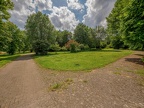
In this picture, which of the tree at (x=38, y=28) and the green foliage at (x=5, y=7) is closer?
the green foliage at (x=5, y=7)

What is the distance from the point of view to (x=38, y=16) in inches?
1228

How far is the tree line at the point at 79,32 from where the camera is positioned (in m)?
12.3

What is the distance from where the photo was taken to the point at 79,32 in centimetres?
5031

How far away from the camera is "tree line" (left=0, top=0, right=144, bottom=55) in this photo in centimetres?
1227

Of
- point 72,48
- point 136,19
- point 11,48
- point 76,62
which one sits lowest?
point 76,62

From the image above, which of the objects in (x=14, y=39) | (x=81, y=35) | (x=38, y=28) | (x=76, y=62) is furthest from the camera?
(x=81, y=35)

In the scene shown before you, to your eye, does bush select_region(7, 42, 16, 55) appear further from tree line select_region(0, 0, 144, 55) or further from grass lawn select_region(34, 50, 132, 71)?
grass lawn select_region(34, 50, 132, 71)

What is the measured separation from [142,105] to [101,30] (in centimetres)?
4860

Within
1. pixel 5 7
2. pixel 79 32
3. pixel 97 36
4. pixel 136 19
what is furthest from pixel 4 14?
pixel 97 36

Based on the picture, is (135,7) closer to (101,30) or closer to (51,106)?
(51,106)

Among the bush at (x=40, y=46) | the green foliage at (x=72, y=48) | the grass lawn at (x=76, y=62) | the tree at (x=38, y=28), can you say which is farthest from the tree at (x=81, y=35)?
the grass lawn at (x=76, y=62)

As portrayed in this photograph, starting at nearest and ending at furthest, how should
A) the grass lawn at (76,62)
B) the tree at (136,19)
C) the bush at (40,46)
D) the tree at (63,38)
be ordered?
the grass lawn at (76,62) → the tree at (136,19) → the bush at (40,46) → the tree at (63,38)

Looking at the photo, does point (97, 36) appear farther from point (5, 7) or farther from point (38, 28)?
point (5, 7)

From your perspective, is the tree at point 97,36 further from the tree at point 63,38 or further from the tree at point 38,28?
the tree at point 38,28
